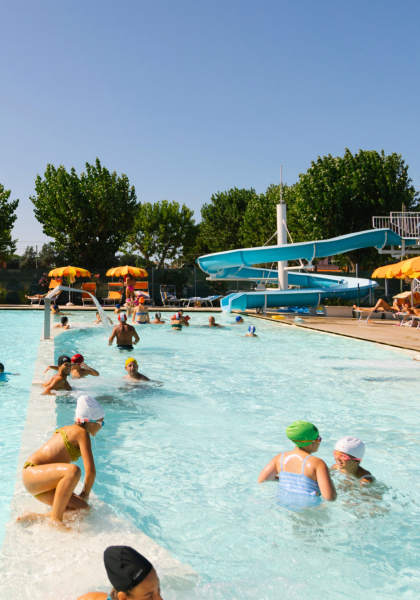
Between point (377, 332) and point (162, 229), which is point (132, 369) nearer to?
point (377, 332)

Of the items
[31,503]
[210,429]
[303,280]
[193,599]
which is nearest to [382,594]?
[193,599]

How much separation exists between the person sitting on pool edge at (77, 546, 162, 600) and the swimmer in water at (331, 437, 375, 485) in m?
2.60

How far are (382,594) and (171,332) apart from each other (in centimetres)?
1303

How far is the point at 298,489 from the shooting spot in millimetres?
3762

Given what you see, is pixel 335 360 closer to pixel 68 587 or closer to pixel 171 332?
pixel 171 332

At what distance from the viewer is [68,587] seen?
2.69m

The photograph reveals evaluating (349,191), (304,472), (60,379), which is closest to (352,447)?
(304,472)

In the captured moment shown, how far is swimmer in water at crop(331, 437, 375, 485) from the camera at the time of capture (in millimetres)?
3998

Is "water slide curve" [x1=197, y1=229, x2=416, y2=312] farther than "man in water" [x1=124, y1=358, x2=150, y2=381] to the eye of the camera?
Yes

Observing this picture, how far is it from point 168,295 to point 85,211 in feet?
33.8

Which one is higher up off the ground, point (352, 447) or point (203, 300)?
point (203, 300)

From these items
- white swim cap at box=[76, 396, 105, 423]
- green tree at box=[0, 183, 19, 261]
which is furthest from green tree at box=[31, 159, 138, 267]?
white swim cap at box=[76, 396, 105, 423]

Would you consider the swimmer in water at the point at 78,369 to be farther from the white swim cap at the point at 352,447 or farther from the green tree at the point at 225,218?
the green tree at the point at 225,218

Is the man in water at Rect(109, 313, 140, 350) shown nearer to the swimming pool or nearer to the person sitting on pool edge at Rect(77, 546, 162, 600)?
the swimming pool
